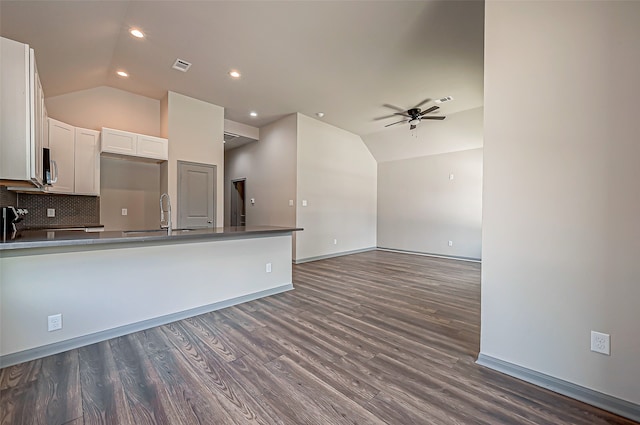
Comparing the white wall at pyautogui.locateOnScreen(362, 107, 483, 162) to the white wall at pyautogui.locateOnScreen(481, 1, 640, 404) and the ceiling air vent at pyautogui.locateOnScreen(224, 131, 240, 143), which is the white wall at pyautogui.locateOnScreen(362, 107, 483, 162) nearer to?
the ceiling air vent at pyautogui.locateOnScreen(224, 131, 240, 143)

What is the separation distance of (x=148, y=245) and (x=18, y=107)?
1.39m

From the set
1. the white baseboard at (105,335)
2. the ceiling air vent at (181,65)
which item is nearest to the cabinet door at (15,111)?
the white baseboard at (105,335)

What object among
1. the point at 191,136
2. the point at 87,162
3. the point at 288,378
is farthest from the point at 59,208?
the point at 288,378

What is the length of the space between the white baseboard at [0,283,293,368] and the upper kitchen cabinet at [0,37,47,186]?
4.42ft

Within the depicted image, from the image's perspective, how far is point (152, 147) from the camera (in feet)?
14.4

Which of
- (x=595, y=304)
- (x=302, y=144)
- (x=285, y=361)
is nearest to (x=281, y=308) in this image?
(x=285, y=361)

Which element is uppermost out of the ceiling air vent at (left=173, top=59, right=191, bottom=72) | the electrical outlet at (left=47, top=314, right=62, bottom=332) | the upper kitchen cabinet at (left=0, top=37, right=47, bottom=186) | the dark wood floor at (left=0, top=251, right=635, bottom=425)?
the ceiling air vent at (left=173, top=59, right=191, bottom=72)

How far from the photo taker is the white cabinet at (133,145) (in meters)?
4.02

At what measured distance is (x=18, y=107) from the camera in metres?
1.93

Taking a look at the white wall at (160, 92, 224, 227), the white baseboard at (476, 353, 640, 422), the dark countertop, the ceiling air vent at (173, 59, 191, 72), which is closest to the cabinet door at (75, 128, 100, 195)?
the white wall at (160, 92, 224, 227)

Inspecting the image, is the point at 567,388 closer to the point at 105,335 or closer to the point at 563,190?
the point at 563,190

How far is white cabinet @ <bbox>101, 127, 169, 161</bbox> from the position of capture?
402 centimetres

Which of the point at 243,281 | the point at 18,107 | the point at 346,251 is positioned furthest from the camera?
the point at 346,251

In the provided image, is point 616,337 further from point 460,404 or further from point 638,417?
point 460,404
